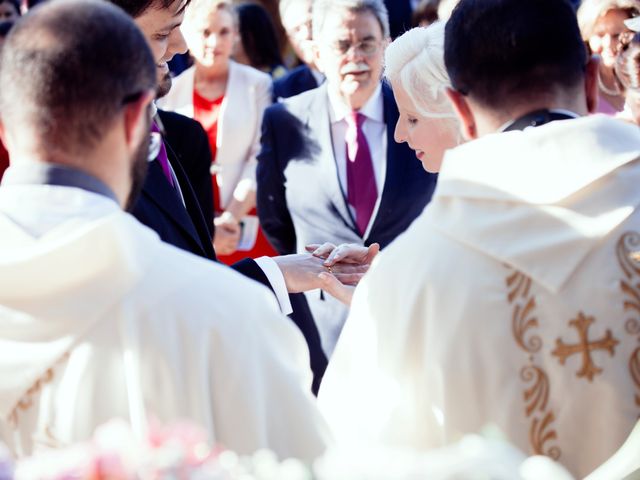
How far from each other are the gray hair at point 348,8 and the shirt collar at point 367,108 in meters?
0.36

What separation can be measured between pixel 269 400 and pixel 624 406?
892 mm

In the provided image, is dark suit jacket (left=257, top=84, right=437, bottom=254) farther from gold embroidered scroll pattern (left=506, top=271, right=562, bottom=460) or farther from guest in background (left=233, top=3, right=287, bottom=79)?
gold embroidered scroll pattern (left=506, top=271, right=562, bottom=460)

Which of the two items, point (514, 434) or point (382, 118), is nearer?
point (514, 434)

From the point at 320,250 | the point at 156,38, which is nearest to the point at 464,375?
the point at 320,250

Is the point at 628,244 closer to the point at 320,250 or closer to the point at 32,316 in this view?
the point at 32,316

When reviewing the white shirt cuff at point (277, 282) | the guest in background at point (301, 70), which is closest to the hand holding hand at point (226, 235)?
the guest in background at point (301, 70)

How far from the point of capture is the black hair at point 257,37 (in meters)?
9.38

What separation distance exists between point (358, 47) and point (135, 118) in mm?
4208

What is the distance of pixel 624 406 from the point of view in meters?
2.92

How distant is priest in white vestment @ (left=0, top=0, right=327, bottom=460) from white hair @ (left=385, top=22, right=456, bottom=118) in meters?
2.18

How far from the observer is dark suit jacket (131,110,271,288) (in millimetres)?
3949

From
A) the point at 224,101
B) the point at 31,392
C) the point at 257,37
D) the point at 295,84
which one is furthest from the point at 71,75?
the point at 257,37

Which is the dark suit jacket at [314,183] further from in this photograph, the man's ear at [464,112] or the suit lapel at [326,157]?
the man's ear at [464,112]

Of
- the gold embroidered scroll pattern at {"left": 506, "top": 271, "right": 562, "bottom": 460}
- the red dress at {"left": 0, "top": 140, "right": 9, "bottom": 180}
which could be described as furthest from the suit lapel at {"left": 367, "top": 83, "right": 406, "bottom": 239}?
the gold embroidered scroll pattern at {"left": 506, "top": 271, "right": 562, "bottom": 460}
